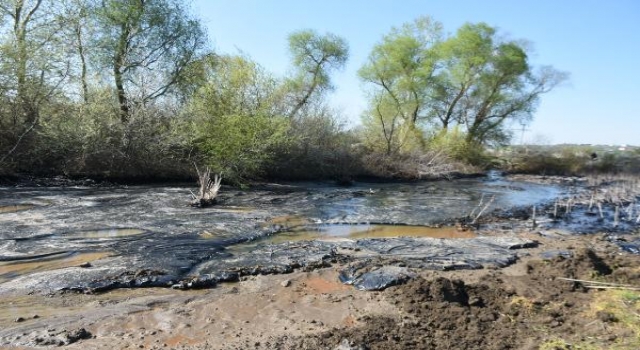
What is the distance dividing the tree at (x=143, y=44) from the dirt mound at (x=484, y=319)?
1890cm

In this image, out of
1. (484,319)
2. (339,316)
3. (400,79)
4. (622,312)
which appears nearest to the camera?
(484,319)

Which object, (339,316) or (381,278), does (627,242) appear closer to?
(381,278)

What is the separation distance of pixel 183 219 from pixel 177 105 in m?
13.3

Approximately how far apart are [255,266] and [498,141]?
1459 inches

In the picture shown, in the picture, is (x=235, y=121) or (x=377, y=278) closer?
(x=377, y=278)

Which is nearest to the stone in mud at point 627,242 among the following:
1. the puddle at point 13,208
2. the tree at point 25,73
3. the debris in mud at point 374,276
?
the debris in mud at point 374,276

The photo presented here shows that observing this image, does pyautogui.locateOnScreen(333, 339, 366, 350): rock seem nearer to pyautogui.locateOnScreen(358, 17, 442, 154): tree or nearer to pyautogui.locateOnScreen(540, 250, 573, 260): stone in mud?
pyautogui.locateOnScreen(540, 250, 573, 260): stone in mud

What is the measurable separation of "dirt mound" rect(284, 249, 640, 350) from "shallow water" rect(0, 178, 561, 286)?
367 cm

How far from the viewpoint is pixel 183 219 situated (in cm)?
1211

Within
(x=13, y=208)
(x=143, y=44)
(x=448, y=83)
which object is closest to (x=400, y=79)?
(x=448, y=83)

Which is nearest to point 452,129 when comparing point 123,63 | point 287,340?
point 123,63

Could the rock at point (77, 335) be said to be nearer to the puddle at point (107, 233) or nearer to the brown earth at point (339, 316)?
the brown earth at point (339, 316)

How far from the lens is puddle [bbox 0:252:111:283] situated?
280 inches

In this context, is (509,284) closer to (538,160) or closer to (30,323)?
(30,323)
